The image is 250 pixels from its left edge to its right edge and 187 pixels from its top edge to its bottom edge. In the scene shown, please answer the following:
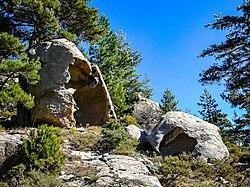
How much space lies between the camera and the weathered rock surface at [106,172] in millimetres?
5812

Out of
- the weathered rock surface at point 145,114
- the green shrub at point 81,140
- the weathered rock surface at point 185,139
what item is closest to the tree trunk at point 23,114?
the green shrub at point 81,140

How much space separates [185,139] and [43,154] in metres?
5.63

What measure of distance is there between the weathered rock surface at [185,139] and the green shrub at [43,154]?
429cm

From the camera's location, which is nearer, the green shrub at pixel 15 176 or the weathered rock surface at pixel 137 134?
the green shrub at pixel 15 176

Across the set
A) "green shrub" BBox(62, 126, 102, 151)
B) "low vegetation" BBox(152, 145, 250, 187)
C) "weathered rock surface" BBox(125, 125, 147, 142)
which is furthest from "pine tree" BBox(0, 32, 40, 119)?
"low vegetation" BBox(152, 145, 250, 187)

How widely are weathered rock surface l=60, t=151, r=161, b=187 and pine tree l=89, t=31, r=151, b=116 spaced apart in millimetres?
7685

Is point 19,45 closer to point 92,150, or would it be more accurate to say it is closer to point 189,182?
point 92,150

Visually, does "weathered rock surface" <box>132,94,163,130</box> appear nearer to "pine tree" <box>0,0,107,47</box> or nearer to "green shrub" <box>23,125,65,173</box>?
"pine tree" <box>0,0,107,47</box>

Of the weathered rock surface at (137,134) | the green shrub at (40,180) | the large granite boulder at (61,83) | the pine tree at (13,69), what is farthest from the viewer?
the weathered rock surface at (137,134)

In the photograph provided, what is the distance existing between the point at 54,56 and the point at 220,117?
14345mm

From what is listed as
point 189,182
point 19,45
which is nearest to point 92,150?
point 189,182

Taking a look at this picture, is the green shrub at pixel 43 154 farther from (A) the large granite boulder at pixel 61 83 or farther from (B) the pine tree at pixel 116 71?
(B) the pine tree at pixel 116 71

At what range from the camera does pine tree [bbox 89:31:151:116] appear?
15.1 meters

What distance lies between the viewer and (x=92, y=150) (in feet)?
28.4
